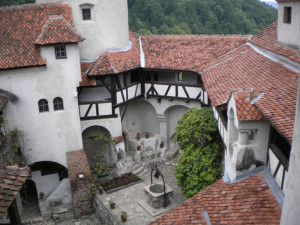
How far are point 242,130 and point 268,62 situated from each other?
4593 mm

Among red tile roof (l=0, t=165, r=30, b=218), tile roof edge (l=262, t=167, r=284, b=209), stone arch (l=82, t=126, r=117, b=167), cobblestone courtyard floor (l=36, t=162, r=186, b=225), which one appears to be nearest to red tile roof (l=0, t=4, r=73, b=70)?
stone arch (l=82, t=126, r=117, b=167)

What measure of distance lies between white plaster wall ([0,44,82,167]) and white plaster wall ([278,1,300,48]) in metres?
10.2

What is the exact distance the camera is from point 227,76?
14.0 meters

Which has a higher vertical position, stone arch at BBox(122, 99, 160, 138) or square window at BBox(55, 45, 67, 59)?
square window at BBox(55, 45, 67, 59)

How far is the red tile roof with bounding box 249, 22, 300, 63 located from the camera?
11.5 metres

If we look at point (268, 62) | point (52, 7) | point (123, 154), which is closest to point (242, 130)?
point (268, 62)

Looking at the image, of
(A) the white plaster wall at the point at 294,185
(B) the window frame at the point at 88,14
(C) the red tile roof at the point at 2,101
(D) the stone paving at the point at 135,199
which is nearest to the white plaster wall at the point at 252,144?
(A) the white plaster wall at the point at 294,185

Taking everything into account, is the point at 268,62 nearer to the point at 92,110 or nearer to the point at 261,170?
the point at 261,170

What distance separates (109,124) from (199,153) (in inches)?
279

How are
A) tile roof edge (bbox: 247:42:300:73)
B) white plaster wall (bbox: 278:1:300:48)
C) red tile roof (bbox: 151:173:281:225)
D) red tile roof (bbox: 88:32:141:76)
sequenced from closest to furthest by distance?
red tile roof (bbox: 151:173:281:225)
tile roof edge (bbox: 247:42:300:73)
white plaster wall (bbox: 278:1:300:48)
red tile roof (bbox: 88:32:141:76)

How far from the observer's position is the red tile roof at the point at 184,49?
1903cm

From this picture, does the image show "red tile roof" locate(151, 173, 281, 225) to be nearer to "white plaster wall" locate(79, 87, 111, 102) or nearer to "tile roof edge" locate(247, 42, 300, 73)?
"tile roof edge" locate(247, 42, 300, 73)

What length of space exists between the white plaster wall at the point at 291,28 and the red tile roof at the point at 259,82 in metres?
1.04

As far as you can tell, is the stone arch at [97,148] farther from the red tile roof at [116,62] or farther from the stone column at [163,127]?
the stone column at [163,127]
